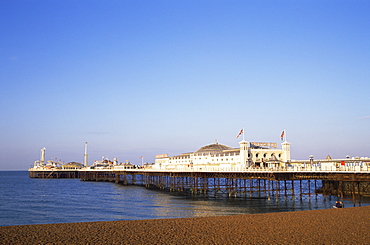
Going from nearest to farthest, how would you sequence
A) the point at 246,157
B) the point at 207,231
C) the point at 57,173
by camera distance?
1. the point at 207,231
2. the point at 246,157
3. the point at 57,173

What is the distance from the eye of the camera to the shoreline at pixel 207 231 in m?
20.5

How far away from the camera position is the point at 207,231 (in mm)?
23328

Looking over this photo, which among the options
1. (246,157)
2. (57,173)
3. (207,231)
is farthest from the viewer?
(57,173)

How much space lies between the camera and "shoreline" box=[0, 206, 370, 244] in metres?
20.5

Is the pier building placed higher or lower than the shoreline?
higher

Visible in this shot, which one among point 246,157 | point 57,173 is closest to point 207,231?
point 246,157

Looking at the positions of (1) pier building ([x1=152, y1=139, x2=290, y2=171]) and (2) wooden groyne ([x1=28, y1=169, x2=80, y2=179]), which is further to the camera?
(2) wooden groyne ([x1=28, y1=169, x2=80, y2=179])

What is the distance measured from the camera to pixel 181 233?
74.0 feet

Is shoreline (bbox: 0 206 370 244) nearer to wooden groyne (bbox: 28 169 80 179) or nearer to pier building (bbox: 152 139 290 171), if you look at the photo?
pier building (bbox: 152 139 290 171)

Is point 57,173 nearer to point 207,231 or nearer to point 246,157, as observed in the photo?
point 246,157

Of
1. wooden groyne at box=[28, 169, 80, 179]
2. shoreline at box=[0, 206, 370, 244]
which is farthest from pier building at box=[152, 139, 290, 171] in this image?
wooden groyne at box=[28, 169, 80, 179]

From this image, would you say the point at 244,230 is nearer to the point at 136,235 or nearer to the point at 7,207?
the point at 136,235

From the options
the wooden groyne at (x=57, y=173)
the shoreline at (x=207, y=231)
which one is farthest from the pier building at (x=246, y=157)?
the wooden groyne at (x=57, y=173)

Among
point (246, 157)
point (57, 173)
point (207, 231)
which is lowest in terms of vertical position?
point (57, 173)
